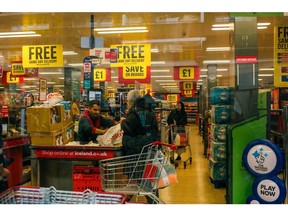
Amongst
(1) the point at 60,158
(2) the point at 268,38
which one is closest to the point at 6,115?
(1) the point at 60,158

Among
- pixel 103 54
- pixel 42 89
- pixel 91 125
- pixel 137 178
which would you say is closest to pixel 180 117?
pixel 103 54

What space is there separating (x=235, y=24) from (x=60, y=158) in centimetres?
314

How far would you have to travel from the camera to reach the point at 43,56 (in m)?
8.86

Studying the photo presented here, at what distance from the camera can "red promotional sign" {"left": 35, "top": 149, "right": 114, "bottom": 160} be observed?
16.7ft

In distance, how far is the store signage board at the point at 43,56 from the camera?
8656 millimetres

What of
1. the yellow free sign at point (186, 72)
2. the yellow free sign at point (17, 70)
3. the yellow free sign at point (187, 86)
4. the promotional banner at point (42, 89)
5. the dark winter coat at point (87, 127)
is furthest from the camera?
the yellow free sign at point (187, 86)

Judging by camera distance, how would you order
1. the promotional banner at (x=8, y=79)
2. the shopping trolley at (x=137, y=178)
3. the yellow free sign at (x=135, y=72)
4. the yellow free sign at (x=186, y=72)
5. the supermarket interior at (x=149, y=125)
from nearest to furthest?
1. the shopping trolley at (x=137, y=178)
2. the supermarket interior at (x=149, y=125)
3. the yellow free sign at (x=135, y=72)
4. the yellow free sign at (x=186, y=72)
5. the promotional banner at (x=8, y=79)

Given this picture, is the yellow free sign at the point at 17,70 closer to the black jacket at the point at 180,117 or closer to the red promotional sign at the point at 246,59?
the black jacket at the point at 180,117

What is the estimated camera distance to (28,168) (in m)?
7.39

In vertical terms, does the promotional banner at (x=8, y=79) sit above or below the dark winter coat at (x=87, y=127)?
above

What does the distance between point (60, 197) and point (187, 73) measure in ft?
39.6

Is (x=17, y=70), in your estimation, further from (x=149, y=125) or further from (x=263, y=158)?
(x=263, y=158)

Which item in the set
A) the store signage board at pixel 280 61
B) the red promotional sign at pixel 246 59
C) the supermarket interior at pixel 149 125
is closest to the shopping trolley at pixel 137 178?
the supermarket interior at pixel 149 125
